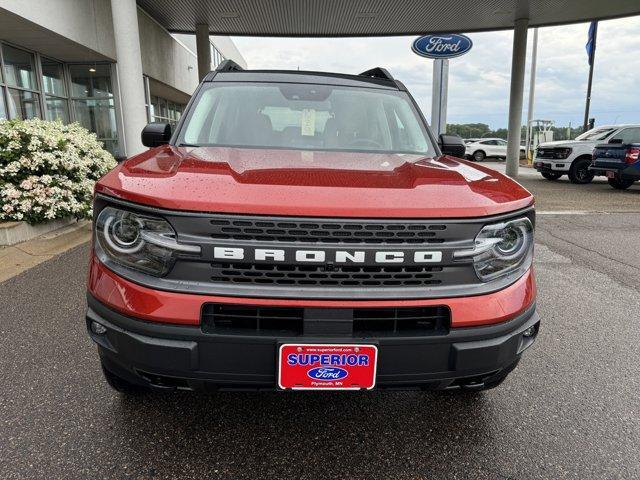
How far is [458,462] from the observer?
6.72ft

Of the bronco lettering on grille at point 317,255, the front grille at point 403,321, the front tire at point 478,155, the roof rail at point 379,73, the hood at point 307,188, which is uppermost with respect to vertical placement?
the roof rail at point 379,73

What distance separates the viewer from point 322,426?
227 cm

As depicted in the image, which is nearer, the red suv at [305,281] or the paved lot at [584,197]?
the red suv at [305,281]

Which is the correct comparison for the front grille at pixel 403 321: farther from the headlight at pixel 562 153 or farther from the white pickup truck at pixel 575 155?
the headlight at pixel 562 153

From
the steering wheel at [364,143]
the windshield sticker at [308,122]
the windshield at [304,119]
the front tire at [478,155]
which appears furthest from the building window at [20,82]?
the front tire at [478,155]

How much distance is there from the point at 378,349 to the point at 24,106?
1396 centimetres

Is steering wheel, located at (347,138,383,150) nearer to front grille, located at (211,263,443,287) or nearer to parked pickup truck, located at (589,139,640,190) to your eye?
front grille, located at (211,263,443,287)

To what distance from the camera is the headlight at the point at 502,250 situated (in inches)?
69.9

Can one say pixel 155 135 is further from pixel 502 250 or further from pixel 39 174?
pixel 39 174

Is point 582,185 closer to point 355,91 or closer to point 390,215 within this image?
point 355,91

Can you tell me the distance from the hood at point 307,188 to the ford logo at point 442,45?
1913 cm

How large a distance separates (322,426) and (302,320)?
86 centimetres

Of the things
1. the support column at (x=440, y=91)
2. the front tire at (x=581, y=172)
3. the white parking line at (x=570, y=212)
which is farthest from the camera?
the support column at (x=440, y=91)

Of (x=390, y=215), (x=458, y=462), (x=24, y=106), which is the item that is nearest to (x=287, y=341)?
(x=390, y=215)
